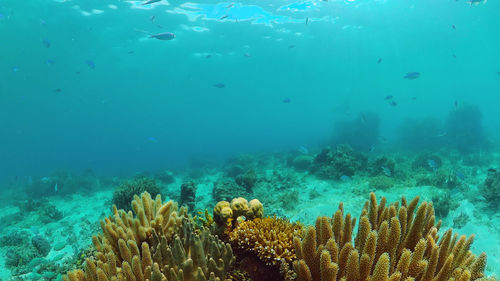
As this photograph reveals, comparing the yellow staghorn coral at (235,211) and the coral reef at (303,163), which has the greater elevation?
the coral reef at (303,163)

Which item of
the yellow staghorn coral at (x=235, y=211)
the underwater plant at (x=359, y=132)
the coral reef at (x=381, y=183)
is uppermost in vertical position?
the underwater plant at (x=359, y=132)

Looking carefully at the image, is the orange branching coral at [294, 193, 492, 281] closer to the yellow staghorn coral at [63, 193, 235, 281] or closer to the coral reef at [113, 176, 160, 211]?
the yellow staghorn coral at [63, 193, 235, 281]

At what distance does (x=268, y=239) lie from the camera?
3299 mm

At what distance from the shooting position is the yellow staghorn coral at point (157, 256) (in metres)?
2.57

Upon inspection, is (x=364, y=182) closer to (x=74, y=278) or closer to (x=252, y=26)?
(x=74, y=278)

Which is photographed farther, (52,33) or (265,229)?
(52,33)

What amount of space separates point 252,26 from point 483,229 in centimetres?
2888

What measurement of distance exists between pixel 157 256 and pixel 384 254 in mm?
2374

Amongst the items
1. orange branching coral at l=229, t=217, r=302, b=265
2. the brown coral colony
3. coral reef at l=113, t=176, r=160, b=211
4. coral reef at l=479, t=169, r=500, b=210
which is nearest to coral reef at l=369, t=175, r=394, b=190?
coral reef at l=479, t=169, r=500, b=210

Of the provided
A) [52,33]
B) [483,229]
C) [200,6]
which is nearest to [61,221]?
[483,229]

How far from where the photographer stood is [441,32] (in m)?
41.5

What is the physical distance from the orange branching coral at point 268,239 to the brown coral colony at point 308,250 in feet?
0.04

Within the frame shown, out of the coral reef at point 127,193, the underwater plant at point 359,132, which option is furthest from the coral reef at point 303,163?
the underwater plant at point 359,132

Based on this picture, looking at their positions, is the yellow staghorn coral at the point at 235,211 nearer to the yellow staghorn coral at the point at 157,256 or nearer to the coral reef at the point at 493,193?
the yellow staghorn coral at the point at 157,256
